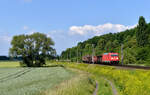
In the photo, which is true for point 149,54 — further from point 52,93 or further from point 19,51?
point 52,93

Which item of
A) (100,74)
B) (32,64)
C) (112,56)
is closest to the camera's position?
(100,74)

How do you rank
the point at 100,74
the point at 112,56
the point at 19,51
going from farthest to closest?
the point at 19,51 → the point at 112,56 → the point at 100,74

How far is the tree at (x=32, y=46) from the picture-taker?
3686 inches

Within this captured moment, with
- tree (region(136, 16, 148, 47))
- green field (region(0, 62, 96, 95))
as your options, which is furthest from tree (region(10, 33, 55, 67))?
green field (region(0, 62, 96, 95))

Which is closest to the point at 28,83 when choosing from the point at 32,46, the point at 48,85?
the point at 48,85

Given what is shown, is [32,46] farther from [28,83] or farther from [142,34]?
[28,83]

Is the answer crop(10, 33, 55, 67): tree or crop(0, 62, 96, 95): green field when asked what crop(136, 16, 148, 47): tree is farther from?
crop(0, 62, 96, 95): green field

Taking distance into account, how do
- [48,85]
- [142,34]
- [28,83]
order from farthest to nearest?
[142,34]
[28,83]
[48,85]

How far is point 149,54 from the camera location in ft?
266

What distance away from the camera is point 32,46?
313 ft

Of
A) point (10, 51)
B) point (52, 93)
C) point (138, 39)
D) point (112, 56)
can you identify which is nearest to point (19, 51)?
point (10, 51)

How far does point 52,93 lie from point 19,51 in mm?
76626

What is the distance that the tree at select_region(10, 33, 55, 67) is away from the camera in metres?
93.6

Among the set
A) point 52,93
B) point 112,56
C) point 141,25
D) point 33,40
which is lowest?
point 52,93
